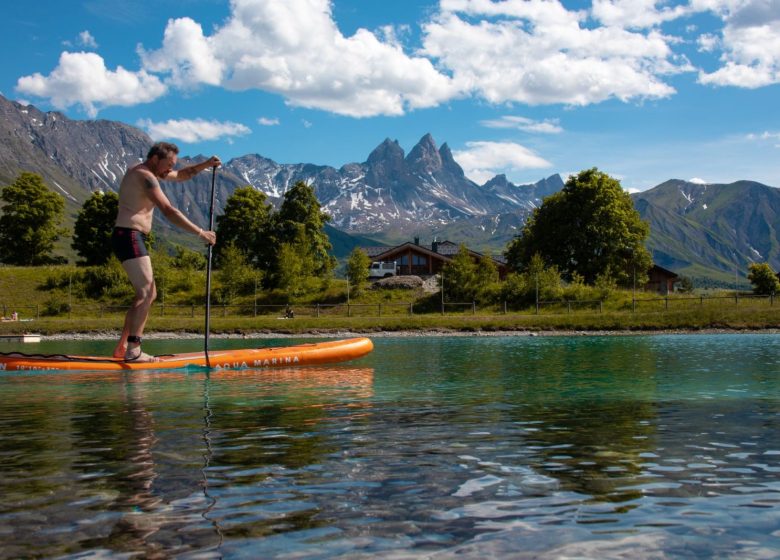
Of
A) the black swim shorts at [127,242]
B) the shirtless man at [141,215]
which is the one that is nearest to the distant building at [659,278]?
the shirtless man at [141,215]

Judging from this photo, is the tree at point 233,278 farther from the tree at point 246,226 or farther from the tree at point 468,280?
the tree at point 468,280

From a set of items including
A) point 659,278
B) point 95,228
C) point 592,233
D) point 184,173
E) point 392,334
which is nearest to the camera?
point 184,173

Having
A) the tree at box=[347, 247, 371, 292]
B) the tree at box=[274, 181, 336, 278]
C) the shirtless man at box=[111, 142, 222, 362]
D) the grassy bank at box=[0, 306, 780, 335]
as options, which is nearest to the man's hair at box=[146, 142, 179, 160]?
the shirtless man at box=[111, 142, 222, 362]

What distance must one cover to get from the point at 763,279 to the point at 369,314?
51.1 m

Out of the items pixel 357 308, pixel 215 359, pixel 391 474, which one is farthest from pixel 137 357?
pixel 357 308

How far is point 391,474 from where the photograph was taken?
6.16 metres

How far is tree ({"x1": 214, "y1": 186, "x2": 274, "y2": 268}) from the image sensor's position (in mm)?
91188

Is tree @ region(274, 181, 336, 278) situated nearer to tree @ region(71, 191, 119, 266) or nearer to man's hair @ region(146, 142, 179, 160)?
tree @ region(71, 191, 119, 266)

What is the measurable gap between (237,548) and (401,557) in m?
1.04

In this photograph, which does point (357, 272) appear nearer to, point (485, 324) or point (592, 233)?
point (592, 233)

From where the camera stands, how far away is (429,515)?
15.9 feet

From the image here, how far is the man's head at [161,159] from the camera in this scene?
43.6 ft

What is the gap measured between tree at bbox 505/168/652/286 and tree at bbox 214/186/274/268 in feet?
114

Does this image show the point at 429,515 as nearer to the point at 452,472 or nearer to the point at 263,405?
the point at 452,472
